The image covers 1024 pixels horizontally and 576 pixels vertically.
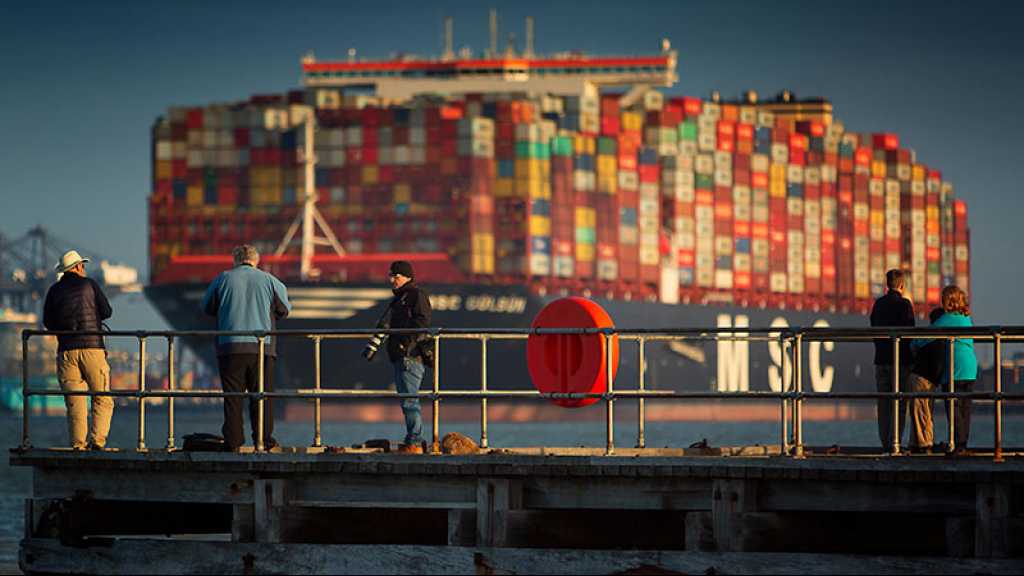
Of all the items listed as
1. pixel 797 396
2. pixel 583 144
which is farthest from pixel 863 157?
pixel 797 396

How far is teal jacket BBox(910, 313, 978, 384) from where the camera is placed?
14258 mm

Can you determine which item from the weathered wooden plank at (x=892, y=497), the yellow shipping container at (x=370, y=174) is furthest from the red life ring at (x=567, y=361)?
the yellow shipping container at (x=370, y=174)

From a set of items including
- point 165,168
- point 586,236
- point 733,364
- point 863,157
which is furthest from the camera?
point 863,157

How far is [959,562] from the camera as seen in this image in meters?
12.0

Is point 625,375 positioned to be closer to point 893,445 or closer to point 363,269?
point 363,269

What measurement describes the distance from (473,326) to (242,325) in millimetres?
71375

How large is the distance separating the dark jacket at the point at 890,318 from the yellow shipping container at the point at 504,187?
71.3 m

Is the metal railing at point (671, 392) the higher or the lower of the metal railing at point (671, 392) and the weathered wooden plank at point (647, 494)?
the higher

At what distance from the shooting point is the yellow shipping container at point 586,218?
291ft

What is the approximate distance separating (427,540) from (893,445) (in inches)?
134

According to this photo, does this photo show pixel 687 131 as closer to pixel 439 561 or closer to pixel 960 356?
pixel 960 356

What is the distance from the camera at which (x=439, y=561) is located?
1265 centimetres

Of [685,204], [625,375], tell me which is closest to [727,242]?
[685,204]

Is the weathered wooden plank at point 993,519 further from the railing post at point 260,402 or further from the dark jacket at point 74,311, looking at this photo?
the dark jacket at point 74,311
